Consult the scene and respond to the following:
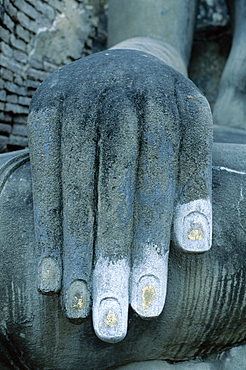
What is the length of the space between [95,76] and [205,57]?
140 cm

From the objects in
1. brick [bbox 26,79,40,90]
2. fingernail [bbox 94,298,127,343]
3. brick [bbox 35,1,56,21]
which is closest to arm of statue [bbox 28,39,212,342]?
fingernail [bbox 94,298,127,343]

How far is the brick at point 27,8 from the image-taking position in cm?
225

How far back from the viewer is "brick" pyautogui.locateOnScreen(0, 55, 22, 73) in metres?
2.20

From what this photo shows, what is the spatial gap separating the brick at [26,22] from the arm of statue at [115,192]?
1.73 m

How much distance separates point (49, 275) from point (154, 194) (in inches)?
9.1

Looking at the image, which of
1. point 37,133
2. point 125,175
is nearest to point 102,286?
point 125,175

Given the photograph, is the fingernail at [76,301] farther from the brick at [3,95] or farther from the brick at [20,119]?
A: the brick at [20,119]

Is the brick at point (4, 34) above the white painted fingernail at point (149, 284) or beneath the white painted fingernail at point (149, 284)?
above

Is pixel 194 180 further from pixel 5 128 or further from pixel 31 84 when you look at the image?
→ pixel 31 84

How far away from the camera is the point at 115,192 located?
73 centimetres

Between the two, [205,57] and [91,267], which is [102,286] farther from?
[205,57]

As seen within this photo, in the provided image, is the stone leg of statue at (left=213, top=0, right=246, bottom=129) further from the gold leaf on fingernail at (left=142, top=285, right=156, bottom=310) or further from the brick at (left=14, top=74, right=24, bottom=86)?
the brick at (left=14, top=74, right=24, bottom=86)

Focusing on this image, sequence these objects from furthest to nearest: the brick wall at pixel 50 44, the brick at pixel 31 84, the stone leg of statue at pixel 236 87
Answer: the brick at pixel 31 84
the brick wall at pixel 50 44
the stone leg of statue at pixel 236 87

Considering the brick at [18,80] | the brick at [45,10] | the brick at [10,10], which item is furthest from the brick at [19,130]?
the brick at [45,10]
